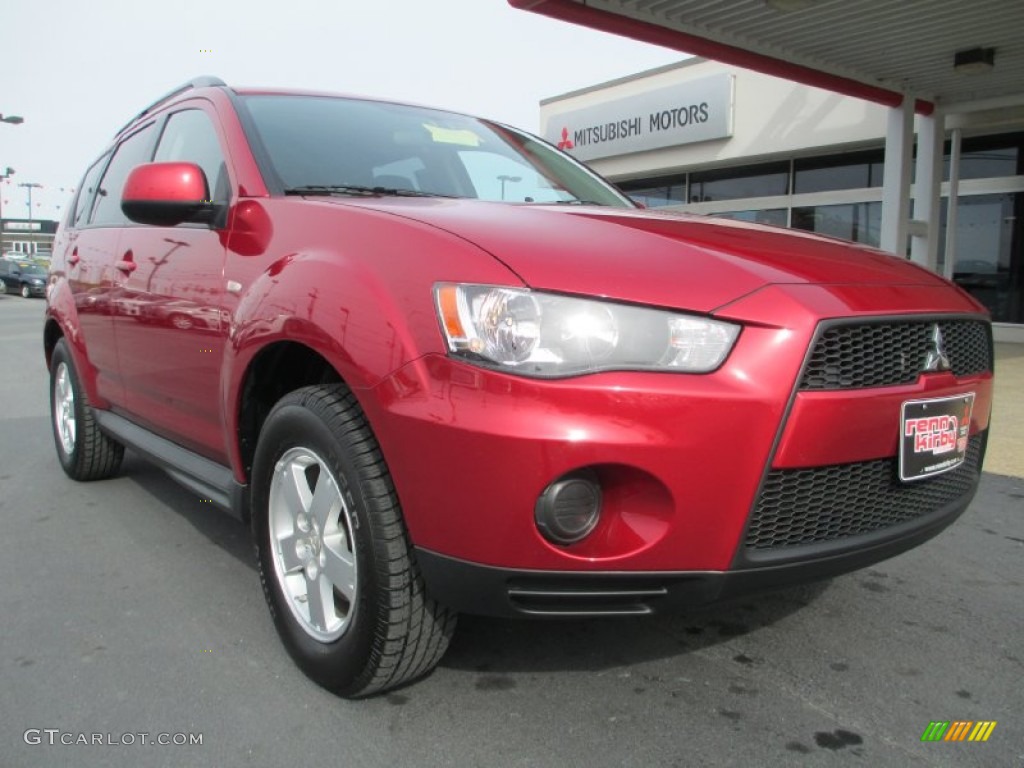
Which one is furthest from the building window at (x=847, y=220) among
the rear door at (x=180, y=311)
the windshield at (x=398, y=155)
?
the rear door at (x=180, y=311)

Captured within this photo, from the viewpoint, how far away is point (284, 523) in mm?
2473

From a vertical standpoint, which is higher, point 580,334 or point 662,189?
point 662,189

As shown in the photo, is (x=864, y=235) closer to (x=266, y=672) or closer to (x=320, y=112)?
(x=320, y=112)

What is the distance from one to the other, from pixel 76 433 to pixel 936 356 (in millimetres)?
4202

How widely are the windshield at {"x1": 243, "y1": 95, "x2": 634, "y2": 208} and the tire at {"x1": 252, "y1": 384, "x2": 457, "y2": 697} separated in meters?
0.89

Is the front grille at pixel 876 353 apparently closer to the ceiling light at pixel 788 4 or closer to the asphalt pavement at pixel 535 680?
the asphalt pavement at pixel 535 680

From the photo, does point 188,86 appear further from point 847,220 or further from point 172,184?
point 847,220

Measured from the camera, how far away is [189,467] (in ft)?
10.1

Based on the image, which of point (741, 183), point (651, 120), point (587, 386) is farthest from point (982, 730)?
point (651, 120)

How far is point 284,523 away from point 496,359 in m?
1.04

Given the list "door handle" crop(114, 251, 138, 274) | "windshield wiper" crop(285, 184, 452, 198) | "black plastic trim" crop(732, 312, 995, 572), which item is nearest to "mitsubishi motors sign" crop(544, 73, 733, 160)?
"door handle" crop(114, 251, 138, 274)

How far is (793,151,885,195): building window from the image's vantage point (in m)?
12.2

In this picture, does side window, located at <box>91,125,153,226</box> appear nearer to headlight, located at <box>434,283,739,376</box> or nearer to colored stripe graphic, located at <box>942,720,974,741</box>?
headlight, located at <box>434,283,739,376</box>

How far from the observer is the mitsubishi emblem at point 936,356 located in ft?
7.10
